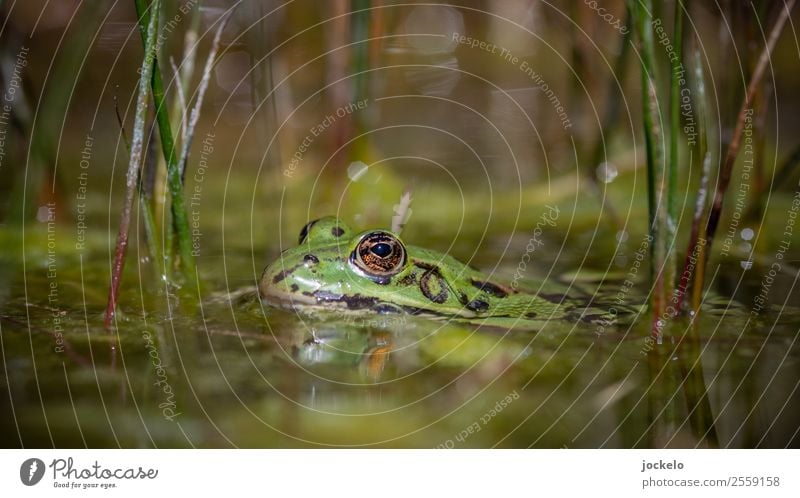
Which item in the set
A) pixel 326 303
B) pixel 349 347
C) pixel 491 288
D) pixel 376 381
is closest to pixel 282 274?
pixel 326 303

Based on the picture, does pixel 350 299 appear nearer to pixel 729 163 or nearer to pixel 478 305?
pixel 478 305

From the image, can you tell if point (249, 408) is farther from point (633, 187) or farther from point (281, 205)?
point (633, 187)

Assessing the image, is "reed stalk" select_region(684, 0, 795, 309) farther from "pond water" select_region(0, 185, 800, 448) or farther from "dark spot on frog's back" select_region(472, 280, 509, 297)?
"dark spot on frog's back" select_region(472, 280, 509, 297)

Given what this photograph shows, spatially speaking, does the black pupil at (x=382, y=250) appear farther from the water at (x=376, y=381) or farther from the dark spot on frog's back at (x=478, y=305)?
the dark spot on frog's back at (x=478, y=305)

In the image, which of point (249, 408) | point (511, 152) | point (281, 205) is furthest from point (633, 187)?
point (249, 408)

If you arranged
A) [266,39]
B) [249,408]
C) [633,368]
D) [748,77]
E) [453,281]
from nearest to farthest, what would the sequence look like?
[249,408], [633,368], [453,281], [748,77], [266,39]

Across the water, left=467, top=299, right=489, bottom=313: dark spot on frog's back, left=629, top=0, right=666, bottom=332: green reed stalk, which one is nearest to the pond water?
the water
